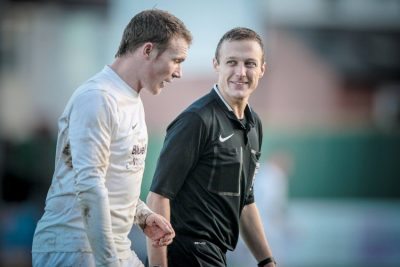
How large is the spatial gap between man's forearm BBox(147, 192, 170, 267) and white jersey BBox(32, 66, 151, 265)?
0.57 meters

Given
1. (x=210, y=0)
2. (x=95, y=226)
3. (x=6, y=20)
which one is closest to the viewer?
(x=95, y=226)

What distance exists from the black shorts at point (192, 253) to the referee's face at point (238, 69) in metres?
0.78

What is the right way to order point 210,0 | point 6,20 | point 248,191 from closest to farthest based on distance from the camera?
1. point 248,191
2. point 6,20
3. point 210,0

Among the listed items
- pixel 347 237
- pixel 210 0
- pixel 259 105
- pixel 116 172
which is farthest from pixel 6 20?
pixel 116 172

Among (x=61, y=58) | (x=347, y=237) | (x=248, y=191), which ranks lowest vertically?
(x=347, y=237)

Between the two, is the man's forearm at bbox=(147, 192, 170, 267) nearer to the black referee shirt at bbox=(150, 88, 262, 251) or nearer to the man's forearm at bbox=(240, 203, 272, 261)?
the black referee shirt at bbox=(150, 88, 262, 251)

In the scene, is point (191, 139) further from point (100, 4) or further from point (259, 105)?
point (259, 105)

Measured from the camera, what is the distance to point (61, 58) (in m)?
16.1

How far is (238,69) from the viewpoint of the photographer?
576cm

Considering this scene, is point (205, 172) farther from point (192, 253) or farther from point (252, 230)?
point (252, 230)

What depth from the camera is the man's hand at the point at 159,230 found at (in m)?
4.76

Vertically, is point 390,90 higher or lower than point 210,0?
lower

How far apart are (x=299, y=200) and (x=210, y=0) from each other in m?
3.45

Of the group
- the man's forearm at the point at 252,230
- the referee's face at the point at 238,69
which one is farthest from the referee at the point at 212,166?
the man's forearm at the point at 252,230
